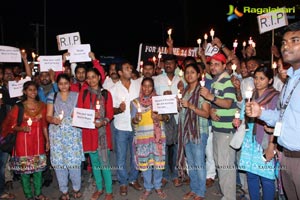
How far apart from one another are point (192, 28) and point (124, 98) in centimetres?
2688

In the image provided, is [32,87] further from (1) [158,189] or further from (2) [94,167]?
(1) [158,189]

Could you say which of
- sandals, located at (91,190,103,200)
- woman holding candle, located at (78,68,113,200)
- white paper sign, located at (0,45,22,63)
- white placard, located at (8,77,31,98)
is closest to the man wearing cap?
woman holding candle, located at (78,68,113,200)

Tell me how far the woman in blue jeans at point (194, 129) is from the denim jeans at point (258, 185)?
0.79m

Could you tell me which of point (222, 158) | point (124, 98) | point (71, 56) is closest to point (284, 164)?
point (222, 158)

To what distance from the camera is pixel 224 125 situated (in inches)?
195

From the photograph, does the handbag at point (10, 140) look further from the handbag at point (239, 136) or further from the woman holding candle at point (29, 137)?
the handbag at point (239, 136)

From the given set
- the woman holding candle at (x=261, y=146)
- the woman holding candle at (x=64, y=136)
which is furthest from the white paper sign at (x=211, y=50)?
the woman holding candle at (x=64, y=136)

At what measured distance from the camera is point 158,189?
5598mm

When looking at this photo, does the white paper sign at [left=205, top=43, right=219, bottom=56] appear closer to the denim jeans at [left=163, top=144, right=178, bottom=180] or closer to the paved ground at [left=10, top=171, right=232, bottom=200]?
the denim jeans at [left=163, top=144, right=178, bottom=180]

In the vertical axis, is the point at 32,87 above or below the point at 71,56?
below

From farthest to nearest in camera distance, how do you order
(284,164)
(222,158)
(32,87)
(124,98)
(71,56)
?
(71,56) → (124,98) → (32,87) → (222,158) → (284,164)

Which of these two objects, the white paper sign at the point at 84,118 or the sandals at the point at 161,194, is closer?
the white paper sign at the point at 84,118

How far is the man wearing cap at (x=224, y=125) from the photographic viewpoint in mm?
4910

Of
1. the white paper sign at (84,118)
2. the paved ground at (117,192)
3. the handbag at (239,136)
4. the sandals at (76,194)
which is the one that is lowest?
Result: the paved ground at (117,192)
